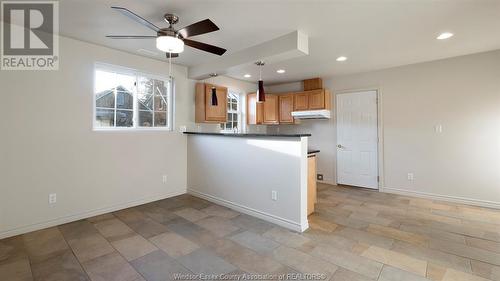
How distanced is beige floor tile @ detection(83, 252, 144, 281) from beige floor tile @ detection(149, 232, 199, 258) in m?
0.38

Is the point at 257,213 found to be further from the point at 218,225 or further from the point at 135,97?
the point at 135,97

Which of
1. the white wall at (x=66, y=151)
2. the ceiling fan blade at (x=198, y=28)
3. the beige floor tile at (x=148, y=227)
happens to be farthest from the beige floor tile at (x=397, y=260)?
the white wall at (x=66, y=151)

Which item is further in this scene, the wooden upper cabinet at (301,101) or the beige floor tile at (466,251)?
the wooden upper cabinet at (301,101)

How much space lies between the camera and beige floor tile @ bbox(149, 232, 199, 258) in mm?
2365

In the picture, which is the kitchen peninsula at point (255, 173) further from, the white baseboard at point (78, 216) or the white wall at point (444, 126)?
the white wall at point (444, 126)

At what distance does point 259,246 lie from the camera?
248cm

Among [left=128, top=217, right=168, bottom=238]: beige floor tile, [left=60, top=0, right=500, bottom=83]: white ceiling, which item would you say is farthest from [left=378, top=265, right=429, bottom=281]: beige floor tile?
[left=60, top=0, right=500, bottom=83]: white ceiling

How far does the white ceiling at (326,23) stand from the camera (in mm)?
2328

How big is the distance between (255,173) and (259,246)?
1.10 metres

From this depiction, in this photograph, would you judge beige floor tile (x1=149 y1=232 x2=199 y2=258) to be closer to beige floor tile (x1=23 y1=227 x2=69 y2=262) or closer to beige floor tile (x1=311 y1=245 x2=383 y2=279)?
beige floor tile (x1=23 y1=227 x2=69 y2=262)

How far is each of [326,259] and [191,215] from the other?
6.54 feet

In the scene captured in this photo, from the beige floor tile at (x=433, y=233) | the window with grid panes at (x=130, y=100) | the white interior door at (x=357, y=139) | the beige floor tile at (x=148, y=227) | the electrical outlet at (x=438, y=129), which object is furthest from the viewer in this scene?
the white interior door at (x=357, y=139)

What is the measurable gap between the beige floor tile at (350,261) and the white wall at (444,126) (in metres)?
2.92

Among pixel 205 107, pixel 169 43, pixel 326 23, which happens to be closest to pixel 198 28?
pixel 169 43
